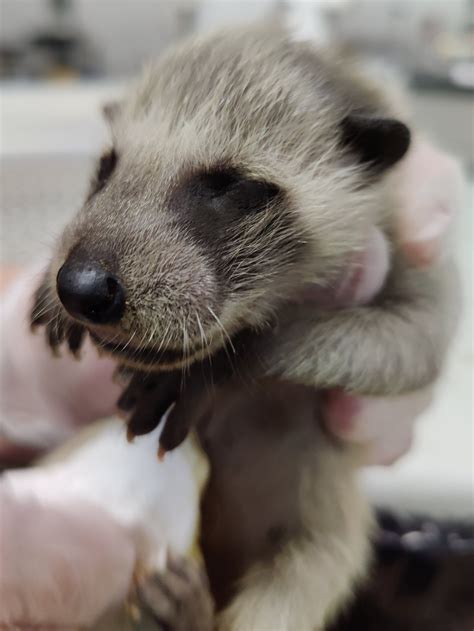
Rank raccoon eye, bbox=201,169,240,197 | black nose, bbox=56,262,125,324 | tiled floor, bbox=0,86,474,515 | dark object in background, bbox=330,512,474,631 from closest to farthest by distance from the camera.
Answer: black nose, bbox=56,262,125,324, raccoon eye, bbox=201,169,240,197, dark object in background, bbox=330,512,474,631, tiled floor, bbox=0,86,474,515

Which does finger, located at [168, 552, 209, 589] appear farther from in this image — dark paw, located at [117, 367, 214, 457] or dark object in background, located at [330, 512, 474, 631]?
dark object in background, located at [330, 512, 474, 631]

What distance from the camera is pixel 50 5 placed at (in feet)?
6.60

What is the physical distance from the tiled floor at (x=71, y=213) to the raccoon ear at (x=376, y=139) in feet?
1.07

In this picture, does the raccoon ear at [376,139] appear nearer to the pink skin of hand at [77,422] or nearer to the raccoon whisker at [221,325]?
the pink skin of hand at [77,422]

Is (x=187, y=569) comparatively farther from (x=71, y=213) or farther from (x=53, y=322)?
(x=71, y=213)

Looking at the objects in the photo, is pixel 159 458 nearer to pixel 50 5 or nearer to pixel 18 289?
pixel 18 289

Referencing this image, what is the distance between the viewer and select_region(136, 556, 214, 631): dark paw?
53cm

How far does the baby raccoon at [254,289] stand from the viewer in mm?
493

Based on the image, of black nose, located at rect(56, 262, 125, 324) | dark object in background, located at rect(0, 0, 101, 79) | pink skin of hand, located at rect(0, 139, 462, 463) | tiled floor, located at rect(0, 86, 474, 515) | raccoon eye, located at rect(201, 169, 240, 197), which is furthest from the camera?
dark object in background, located at rect(0, 0, 101, 79)

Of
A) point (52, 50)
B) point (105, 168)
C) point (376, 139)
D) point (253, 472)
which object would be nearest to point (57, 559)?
point (253, 472)

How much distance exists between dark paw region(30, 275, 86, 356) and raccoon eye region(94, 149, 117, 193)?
10 centimetres

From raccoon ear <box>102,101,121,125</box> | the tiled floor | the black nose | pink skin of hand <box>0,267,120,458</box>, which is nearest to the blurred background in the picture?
the tiled floor

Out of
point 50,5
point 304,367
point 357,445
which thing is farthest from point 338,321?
point 50,5

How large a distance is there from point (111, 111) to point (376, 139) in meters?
0.29
